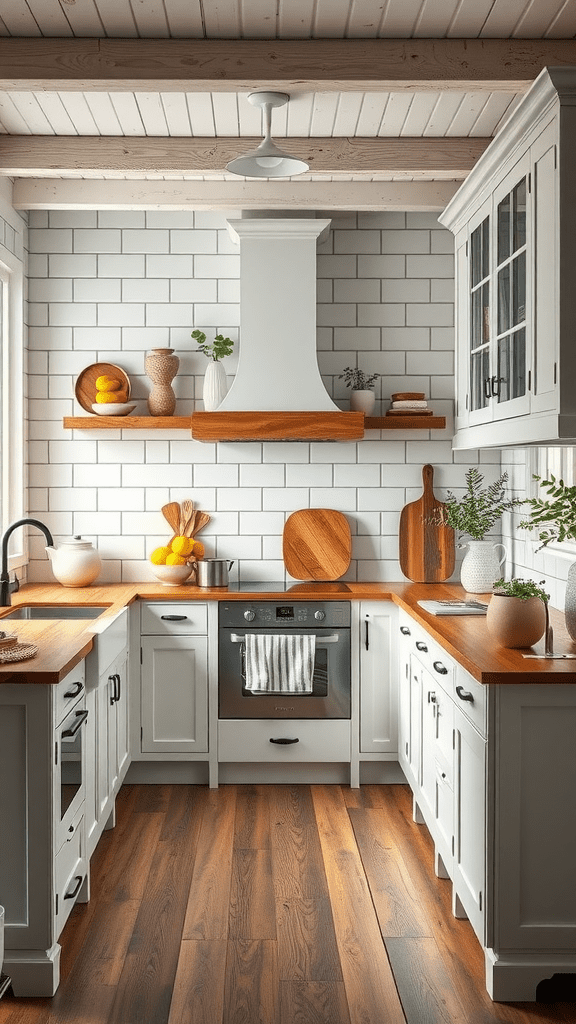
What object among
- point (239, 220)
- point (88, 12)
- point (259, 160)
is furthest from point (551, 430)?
point (239, 220)

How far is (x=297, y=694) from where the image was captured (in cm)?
423

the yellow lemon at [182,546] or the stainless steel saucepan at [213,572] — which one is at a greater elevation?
the yellow lemon at [182,546]

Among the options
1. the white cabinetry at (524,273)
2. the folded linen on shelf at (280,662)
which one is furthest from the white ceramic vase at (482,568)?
the folded linen on shelf at (280,662)

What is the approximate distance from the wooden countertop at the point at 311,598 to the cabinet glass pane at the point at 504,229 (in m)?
1.33

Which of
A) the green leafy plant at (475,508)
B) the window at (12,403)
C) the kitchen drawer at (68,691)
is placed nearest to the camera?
the kitchen drawer at (68,691)

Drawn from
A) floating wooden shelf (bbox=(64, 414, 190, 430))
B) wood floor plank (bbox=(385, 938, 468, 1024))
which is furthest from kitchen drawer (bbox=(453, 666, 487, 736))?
floating wooden shelf (bbox=(64, 414, 190, 430))

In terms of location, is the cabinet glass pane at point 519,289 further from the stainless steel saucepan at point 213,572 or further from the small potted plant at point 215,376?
the stainless steel saucepan at point 213,572

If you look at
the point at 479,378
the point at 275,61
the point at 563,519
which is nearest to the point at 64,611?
the point at 479,378

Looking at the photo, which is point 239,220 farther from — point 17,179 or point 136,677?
point 136,677

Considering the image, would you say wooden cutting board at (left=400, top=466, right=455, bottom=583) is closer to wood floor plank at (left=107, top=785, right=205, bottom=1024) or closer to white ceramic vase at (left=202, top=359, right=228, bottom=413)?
white ceramic vase at (left=202, top=359, right=228, bottom=413)

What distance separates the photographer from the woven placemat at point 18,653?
2.56 metres

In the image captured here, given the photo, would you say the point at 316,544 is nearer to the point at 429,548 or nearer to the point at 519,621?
the point at 429,548

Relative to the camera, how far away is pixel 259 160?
3.32 metres

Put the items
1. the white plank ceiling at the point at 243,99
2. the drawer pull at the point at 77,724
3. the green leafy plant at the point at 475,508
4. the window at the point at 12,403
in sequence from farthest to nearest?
the window at the point at 12,403, the green leafy plant at the point at 475,508, the white plank ceiling at the point at 243,99, the drawer pull at the point at 77,724
